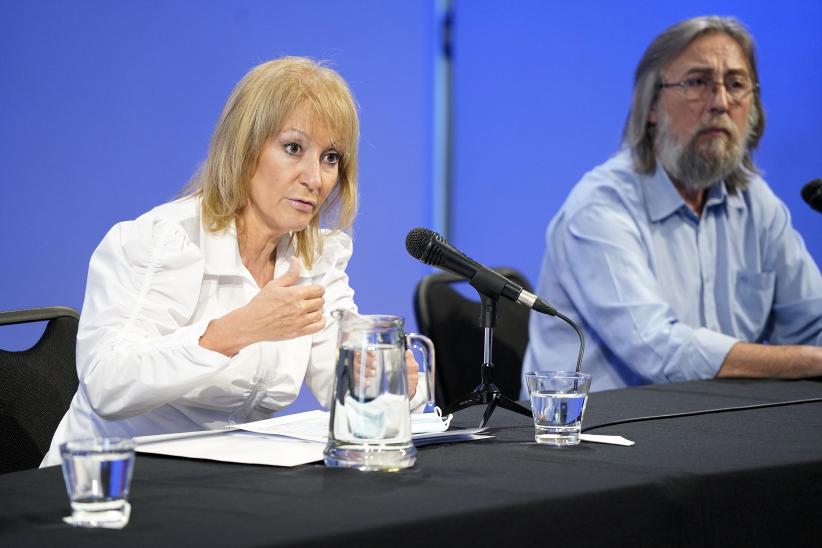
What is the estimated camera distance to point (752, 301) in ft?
10.4

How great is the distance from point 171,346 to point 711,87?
209cm

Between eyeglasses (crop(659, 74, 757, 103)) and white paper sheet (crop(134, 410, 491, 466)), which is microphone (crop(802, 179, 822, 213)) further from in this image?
white paper sheet (crop(134, 410, 491, 466))

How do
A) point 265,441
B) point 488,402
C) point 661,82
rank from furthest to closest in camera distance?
point 661,82 < point 488,402 < point 265,441

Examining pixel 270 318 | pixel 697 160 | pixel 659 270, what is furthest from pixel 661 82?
pixel 270 318

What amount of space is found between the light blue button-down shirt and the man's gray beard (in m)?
0.05

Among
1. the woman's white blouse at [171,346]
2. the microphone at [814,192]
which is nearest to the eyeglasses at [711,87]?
the microphone at [814,192]

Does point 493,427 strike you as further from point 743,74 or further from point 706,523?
point 743,74

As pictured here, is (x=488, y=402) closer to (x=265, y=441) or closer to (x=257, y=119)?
(x=265, y=441)

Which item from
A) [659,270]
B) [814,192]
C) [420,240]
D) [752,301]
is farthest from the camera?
[752,301]

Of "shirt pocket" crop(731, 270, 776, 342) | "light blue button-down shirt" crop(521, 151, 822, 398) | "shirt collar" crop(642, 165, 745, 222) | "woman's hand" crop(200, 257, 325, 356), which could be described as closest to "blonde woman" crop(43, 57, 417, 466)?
"woman's hand" crop(200, 257, 325, 356)

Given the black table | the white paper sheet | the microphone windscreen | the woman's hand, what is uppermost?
the microphone windscreen

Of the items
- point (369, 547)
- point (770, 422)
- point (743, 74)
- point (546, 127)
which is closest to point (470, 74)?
point (546, 127)

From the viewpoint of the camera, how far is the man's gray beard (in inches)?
125

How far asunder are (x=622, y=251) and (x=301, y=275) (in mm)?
1007
